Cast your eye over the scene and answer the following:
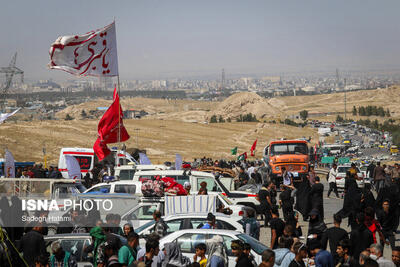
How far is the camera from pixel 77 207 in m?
11.9

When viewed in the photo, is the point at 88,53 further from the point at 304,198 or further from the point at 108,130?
the point at 304,198

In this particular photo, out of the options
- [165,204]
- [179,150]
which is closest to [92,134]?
[179,150]

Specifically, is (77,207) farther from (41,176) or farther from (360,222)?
(41,176)

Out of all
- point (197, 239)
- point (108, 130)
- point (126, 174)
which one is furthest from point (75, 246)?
point (108, 130)

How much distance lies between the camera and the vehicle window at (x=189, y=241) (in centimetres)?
1012

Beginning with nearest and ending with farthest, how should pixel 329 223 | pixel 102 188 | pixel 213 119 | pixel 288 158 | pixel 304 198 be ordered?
pixel 102 188 → pixel 304 198 → pixel 329 223 → pixel 288 158 → pixel 213 119

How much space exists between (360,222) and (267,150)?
22796 mm

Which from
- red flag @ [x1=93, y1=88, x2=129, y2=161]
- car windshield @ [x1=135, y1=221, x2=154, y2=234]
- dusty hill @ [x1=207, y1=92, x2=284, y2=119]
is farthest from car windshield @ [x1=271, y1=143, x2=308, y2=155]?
dusty hill @ [x1=207, y1=92, x2=284, y2=119]

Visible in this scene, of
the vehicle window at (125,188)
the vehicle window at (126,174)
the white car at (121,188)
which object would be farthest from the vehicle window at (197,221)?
the vehicle window at (126,174)

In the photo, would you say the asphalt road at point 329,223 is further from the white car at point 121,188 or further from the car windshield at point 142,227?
the car windshield at point 142,227

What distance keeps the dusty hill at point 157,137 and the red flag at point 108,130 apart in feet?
97.4

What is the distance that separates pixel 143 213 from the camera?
43.8 feet

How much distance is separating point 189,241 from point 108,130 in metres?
13.2

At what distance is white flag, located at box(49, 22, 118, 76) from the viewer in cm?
2027
